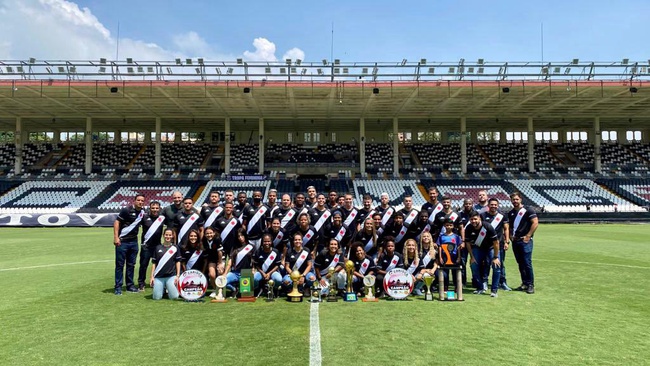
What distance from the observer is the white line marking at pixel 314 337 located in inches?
177

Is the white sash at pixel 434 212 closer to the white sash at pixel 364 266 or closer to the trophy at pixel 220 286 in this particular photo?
the white sash at pixel 364 266

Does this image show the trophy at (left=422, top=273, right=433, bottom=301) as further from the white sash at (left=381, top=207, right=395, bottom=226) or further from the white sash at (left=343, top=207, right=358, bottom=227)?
the white sash at (left=343, top=207, right=358, bottom=227)

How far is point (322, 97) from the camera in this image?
3005 cm

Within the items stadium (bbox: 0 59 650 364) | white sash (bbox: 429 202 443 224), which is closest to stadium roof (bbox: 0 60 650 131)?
stadium (bbox: 0 59 650 364)

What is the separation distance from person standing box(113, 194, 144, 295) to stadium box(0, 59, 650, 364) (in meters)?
0.42

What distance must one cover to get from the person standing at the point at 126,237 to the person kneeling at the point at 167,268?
0.70 meters

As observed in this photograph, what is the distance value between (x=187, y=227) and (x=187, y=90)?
22.3 meters

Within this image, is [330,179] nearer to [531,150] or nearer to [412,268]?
[531,150]

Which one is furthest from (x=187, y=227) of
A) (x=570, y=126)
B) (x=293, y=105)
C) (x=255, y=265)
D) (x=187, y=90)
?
(x=570, y=126)

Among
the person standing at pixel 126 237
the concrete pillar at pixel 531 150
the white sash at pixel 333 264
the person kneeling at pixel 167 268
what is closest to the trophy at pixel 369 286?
the white sash at pixel 333 264

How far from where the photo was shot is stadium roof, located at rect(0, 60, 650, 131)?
1062 inches

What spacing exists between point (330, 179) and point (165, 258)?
30.5 metres

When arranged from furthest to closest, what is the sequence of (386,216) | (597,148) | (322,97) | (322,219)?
(597,148)
(322,97)
(386,216)
(322,219)

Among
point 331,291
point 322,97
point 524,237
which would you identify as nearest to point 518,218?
point 524,237
